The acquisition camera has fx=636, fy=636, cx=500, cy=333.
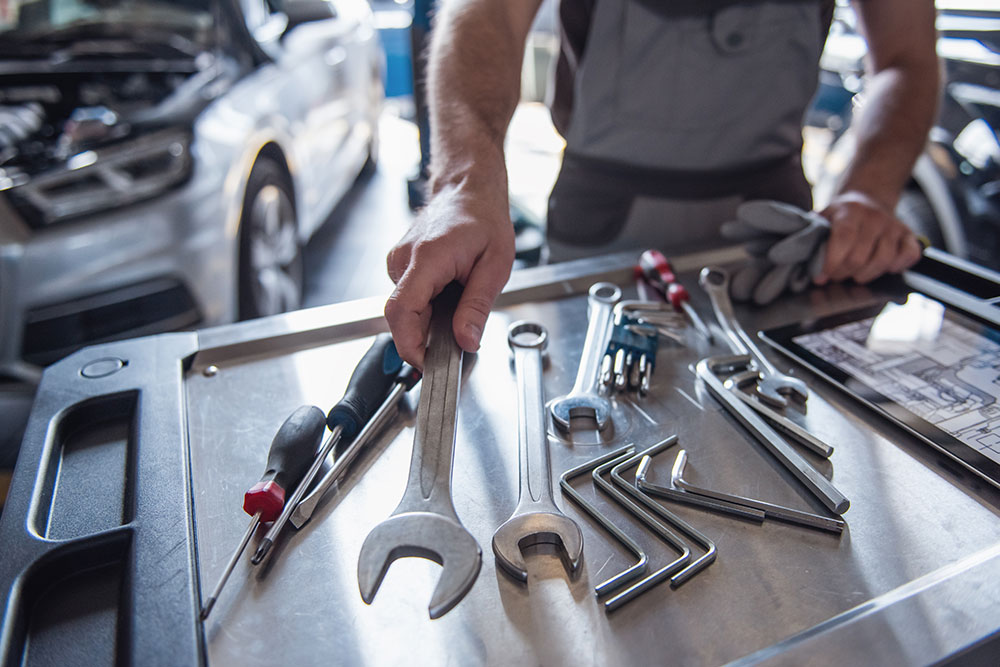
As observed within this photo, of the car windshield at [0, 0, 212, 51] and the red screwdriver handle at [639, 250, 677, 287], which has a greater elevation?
the car windshield at [0, 0, 212, 51]

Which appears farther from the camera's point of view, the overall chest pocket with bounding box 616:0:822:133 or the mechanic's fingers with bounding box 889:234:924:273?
the overall chest pocket with bounding box 616:0:822:133

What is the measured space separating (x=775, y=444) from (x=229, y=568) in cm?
52

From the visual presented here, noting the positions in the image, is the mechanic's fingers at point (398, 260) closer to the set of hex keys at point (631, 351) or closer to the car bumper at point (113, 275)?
the set of hex keys at point (631, 351)

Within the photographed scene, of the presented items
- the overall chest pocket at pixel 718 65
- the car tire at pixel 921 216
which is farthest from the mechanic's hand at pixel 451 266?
the car tire at pixel 921 216

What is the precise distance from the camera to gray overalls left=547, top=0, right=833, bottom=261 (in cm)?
112

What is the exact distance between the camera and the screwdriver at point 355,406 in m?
0.55

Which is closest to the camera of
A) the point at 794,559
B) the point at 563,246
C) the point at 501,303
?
the point at 794,559

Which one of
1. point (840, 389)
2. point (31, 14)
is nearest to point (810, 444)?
point (840, 389)

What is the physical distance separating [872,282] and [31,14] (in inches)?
96.7

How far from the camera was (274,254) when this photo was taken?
2.10 metres

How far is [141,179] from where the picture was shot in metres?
1.54

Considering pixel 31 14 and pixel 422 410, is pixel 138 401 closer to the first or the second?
pixel 422 410

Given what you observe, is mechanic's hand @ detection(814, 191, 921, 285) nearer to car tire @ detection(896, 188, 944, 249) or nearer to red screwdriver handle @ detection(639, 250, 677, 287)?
red screwdriver handle @ detection(639, 250, 677, 287)

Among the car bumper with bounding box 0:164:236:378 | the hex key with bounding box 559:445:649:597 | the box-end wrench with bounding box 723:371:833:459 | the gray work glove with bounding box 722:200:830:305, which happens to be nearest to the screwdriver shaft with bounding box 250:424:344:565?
the hex key with bounding box 559:445:649:597
